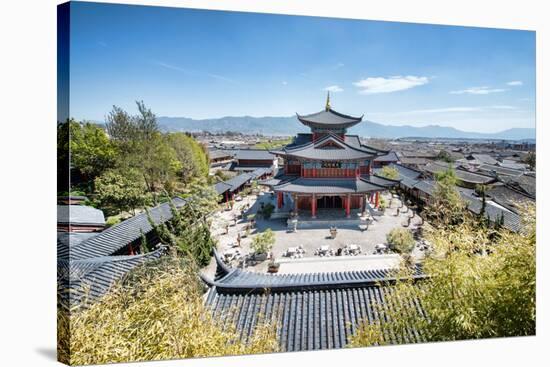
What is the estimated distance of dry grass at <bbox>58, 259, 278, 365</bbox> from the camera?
313cm

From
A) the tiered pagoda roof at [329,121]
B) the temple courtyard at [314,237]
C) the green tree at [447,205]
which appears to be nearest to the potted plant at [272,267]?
the temple courtyard at [314,237]

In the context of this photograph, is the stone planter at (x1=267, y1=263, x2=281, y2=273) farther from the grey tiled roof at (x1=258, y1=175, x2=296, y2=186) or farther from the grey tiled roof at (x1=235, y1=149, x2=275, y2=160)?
the grey tiled roof at (x1=235, y1=149, x2=275, y2=160)

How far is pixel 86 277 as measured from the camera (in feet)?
13.1

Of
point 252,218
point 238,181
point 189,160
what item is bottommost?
point 252,218

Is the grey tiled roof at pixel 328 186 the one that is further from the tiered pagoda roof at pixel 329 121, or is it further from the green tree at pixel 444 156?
the green tree at pixel 444 156

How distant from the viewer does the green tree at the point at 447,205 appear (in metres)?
7.27

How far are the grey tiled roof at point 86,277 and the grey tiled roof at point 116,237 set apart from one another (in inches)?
5.7

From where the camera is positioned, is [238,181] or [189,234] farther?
[238,181]

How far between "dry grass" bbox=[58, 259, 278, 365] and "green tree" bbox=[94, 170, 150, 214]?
4.06 metres

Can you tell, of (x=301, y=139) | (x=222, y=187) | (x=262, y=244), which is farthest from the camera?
(x=222, y=187)

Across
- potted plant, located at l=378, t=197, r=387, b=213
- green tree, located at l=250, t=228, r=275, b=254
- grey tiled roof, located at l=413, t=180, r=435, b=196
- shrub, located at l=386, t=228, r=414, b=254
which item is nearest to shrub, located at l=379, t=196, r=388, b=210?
potted plant, located at l=378, t=197, r=387, b=213

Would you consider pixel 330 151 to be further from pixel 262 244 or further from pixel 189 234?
pixel 189 234

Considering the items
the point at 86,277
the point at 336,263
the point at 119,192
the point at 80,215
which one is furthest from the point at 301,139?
the point at 86,277

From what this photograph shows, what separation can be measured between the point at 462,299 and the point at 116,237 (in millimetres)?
6693
